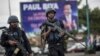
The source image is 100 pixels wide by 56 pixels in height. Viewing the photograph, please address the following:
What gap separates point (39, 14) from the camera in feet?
111

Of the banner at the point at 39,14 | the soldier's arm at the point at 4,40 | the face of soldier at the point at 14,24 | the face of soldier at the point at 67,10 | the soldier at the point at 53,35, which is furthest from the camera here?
the face of soldier at the point at 67,10

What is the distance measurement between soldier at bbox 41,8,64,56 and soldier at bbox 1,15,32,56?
1.67 feet

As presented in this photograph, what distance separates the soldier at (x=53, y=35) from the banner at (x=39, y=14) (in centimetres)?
2367

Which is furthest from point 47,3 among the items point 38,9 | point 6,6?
point 6,6

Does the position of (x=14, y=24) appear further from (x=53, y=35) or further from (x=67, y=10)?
(x=67, y=10)

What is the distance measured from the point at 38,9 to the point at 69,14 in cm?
229

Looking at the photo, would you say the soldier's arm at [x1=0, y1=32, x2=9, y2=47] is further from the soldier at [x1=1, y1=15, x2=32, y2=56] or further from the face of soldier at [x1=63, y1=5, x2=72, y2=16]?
the face of soldier at [x1=63, y1=5, x2=72, y2=16]

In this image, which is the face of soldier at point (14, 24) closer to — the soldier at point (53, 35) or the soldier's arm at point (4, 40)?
the soldier's arm at point (4, 40)

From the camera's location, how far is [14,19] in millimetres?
8789

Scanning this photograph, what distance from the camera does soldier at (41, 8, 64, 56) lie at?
9281 mm

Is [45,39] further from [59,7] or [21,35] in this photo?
[59,7]

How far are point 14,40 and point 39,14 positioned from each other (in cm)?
2493

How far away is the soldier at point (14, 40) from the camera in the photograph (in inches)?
349

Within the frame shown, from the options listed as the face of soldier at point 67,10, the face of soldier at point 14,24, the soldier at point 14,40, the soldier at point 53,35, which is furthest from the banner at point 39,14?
the face of soldier at point 14,24
